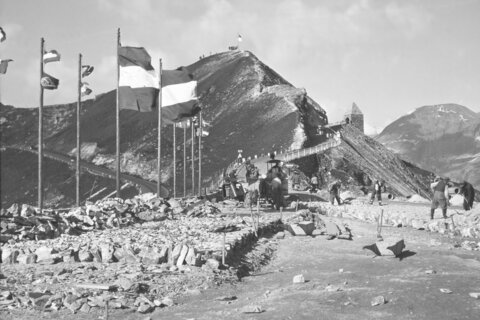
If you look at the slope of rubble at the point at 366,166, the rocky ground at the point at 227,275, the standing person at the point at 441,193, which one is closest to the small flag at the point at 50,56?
the rocky ground at the point at 227,275

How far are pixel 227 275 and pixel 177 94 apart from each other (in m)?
16.5

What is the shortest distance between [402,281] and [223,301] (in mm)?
3804

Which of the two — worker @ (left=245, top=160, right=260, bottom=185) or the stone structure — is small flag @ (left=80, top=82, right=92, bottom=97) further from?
the stone structure

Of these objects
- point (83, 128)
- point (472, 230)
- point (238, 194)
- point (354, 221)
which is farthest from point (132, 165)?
point (472, 230)

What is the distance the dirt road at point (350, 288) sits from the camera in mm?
8953

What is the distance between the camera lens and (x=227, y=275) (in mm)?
11633

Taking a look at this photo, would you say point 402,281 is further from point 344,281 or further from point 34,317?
point 34,317

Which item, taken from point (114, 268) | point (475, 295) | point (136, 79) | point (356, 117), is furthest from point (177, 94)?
point (356, 117)

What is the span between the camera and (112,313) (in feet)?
29.3

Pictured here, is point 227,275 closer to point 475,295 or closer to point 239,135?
point 475,295

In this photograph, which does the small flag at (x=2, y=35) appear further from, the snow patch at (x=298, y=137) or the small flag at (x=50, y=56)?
the snow patch at (x=298, y=137)

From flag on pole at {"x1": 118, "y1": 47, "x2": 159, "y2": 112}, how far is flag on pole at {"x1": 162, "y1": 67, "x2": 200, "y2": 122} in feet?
7.08

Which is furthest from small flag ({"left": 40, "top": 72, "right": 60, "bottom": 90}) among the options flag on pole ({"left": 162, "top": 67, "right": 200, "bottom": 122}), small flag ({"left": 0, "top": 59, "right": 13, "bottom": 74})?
flag on pole ({"left": 162, "top": 67, "right": 200, "bottom": 122})

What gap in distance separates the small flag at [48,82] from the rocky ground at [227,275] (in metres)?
6.00
